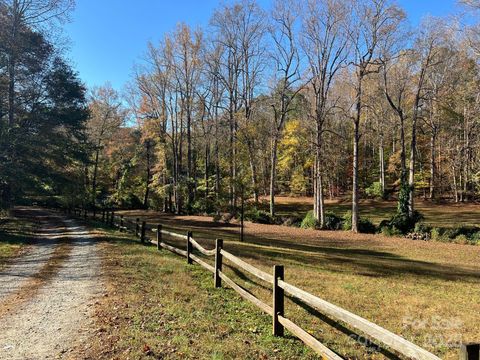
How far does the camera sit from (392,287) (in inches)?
417

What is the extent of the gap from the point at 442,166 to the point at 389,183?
25.6ft

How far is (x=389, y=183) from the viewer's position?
51.5m

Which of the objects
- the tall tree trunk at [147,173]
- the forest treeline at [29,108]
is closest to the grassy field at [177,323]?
the forest treeline at [29,108]

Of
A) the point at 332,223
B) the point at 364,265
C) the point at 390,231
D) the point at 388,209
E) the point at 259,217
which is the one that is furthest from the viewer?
the point at 388,209

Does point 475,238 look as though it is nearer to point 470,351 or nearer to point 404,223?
point 404,223

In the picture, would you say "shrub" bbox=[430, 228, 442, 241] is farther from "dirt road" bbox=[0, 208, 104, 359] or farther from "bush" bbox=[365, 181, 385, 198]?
"bush" bbox=[365, 181, 385, 198]

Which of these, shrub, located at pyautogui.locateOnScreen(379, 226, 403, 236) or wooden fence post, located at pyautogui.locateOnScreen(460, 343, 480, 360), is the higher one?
wooden fence post, located at pyautogui.locateOnScreen(460, 343, 480, 360)

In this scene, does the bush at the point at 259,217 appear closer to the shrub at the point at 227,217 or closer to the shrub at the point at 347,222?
the shrub at the point at 227,217

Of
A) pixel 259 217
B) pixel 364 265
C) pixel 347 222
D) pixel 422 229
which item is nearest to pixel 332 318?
pixel 364 265

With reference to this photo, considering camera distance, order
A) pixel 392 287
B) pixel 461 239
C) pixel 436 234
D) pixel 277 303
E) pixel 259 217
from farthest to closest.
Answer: pixel 259 217, pixel 436 234, pixel 461 239, pixel 392 287, pixel 277 303

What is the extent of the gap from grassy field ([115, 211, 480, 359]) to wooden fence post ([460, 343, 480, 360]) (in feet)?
8.43

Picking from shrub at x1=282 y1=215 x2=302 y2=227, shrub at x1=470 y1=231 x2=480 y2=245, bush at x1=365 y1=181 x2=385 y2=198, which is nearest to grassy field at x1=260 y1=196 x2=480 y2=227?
bush at x1=365 y1=181 x2=385 y2=198

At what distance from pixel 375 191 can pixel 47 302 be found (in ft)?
146

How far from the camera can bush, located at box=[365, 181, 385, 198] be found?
46.5m
